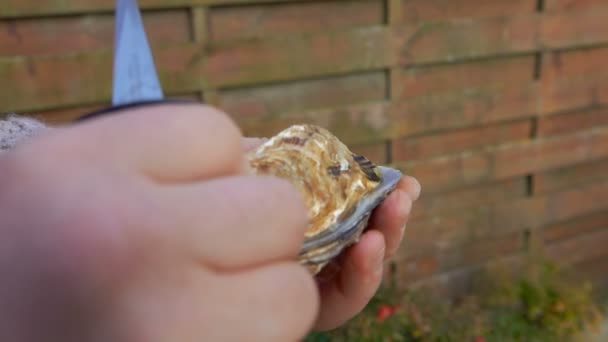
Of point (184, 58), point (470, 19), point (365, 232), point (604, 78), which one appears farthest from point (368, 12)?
point (365, 232)

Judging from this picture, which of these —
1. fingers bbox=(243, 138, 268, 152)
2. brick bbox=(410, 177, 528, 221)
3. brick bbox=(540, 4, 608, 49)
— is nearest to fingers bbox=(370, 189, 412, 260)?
fingers bbox=(243, 138, 268, 152)

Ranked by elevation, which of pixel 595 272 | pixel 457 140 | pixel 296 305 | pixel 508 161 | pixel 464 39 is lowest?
pixel 595 272

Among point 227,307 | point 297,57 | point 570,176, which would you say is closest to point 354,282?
point 227,307

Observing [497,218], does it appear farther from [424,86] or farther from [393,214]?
[393,214]

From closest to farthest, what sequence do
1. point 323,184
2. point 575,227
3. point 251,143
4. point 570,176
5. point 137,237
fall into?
point 137,237
point 323,184
point 251,143
point 570,176
point 575,227

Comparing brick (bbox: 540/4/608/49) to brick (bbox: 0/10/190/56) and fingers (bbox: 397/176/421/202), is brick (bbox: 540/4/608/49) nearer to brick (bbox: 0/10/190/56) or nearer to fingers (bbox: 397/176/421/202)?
brick (bbox: 0/10/190/56)

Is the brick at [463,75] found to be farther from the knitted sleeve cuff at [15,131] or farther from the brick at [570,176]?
the knitted sleeve cuff at [15,131]

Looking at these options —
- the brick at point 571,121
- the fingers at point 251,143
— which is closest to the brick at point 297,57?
the brick at point 571,121
